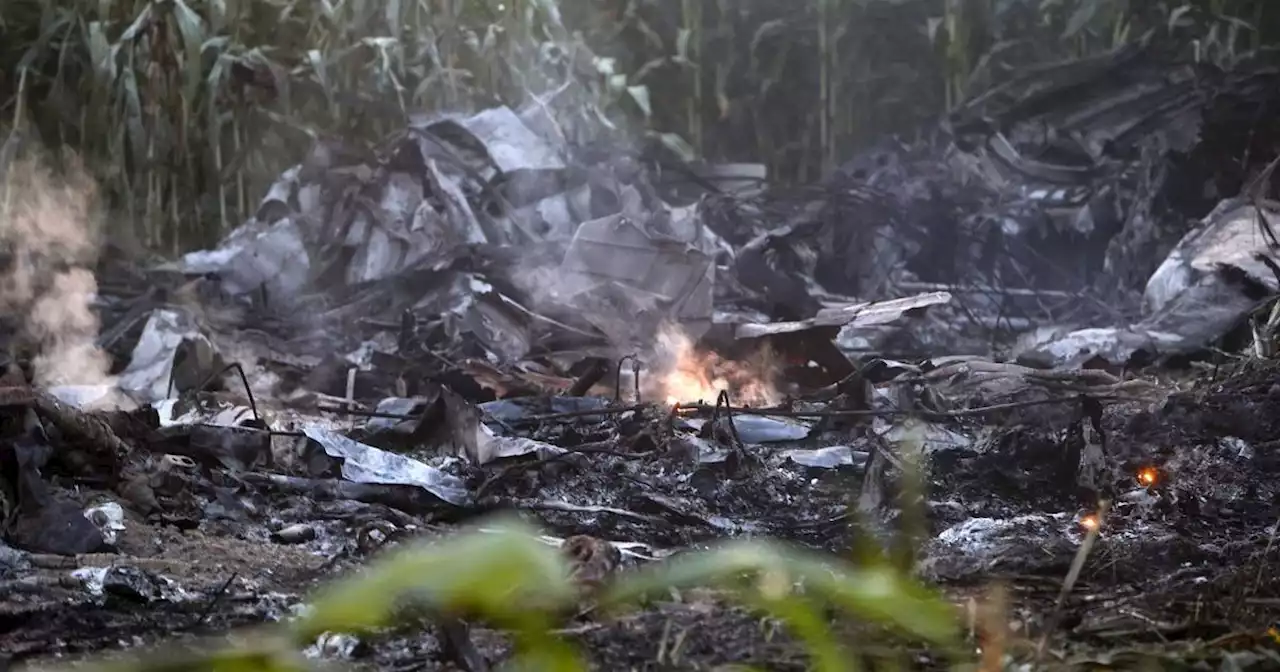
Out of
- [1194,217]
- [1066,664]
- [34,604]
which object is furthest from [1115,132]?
[34,604]

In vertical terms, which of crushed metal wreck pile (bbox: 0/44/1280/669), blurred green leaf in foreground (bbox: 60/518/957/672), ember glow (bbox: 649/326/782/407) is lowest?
ember glow (bbox: 649/326/782/407)

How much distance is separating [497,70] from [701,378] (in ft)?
11.7

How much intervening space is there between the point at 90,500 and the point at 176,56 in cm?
442

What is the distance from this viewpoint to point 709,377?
13.3ft

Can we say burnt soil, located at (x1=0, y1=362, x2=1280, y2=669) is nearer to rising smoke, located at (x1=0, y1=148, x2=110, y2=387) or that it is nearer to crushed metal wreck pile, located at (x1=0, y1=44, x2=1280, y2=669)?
crushed metal wreck pile, located at (x1=0, y1=44, x2=1280, y2=669)

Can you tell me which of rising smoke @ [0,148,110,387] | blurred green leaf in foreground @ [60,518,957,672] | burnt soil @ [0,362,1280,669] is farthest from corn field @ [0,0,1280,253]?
blurred green leaf in foreground @ [60,518,957,672]

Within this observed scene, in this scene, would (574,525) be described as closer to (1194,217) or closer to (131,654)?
(131,654)

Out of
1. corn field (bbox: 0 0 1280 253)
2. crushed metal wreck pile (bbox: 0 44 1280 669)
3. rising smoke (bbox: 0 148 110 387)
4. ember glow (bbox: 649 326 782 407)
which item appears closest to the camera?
crushed metal wreck pile (bbox: 0 44 1280 669)

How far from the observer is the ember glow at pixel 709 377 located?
3852 millimetres

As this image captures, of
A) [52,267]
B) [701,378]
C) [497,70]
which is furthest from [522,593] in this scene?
[497,70]

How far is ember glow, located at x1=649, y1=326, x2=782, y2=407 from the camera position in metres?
3.85

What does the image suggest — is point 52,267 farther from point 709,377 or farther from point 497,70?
point 709,377

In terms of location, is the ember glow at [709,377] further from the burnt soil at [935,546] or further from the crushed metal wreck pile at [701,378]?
the burnt soil at [935,546]

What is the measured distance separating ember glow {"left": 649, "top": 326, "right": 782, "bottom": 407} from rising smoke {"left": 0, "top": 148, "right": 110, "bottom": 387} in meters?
2.03
